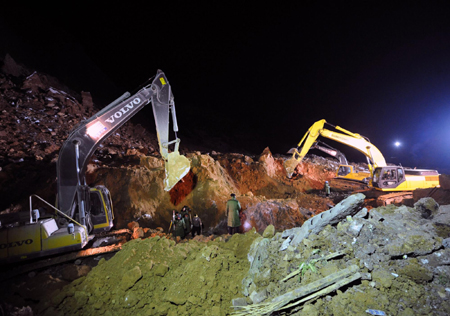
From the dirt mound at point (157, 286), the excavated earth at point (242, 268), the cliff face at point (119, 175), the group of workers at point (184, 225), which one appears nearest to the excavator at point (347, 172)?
the cliff face at point (119, 175)

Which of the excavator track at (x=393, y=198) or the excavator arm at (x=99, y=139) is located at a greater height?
the excavator arm at (x=99, y=139)

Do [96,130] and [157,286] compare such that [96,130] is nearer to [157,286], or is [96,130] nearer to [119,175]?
[119,175]

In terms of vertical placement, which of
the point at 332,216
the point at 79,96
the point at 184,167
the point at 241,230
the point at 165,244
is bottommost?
the point at 241,230

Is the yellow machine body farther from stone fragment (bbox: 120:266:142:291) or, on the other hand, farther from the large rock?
the large rock

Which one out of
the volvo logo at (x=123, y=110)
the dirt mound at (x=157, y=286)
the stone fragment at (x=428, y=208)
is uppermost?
the volvo logo at (x=123, y=110)

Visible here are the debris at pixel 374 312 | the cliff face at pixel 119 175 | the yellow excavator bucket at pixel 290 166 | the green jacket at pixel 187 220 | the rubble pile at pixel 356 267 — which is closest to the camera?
the debris at pixel 374 312

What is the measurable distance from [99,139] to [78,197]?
1560mm

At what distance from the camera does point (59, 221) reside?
5.15 m

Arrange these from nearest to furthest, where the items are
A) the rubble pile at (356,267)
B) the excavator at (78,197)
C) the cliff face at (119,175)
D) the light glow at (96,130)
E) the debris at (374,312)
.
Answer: the debris at (374,312) < the rubble pile at (356,267) < the excavator at (78,197) < the light glow at (96,130) < the cliff face at (119,175)

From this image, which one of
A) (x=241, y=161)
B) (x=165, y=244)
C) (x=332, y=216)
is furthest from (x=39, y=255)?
(x=241, y=161)

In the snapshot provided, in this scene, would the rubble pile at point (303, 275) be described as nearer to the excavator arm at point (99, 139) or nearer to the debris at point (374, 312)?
the debris at point (374, 312)

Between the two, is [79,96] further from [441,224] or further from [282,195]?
[441,224]

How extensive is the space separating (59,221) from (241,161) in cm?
979

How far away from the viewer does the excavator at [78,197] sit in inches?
166
